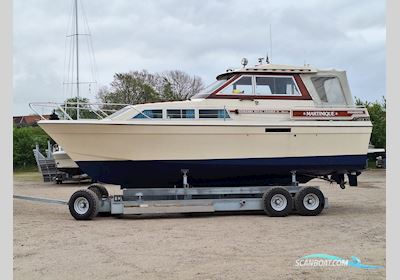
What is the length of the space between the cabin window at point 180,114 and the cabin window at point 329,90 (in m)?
3.11

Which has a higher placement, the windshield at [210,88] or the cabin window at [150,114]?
the windshield at [210,88]

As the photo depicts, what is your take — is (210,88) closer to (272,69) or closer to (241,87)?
(241,87)

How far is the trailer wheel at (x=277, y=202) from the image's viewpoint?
10.7 m

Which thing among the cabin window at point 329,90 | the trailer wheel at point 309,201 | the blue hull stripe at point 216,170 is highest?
the cabin window at point 329,90

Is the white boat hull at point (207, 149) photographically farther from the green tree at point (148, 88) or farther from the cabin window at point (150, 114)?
the green tree at point (148, 88)

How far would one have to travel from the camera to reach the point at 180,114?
427 inches

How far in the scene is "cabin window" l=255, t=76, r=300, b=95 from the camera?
11.3 metres

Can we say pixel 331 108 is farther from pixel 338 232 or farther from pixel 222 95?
pixel 338 232

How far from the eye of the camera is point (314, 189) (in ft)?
35.9

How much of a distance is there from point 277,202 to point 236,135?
1.74 m

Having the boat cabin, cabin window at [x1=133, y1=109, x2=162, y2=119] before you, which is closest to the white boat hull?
cabin window at [x1=133, y1=109, x2=162, y2=119]

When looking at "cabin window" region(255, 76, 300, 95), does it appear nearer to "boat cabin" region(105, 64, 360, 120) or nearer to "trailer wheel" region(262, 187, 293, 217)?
"boat cabin" region(105, 64, 360, 120)

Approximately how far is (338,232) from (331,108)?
11.7ft

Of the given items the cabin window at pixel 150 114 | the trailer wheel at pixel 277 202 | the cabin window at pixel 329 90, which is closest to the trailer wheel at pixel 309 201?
A: the trailer wheel at pixel 277 202
